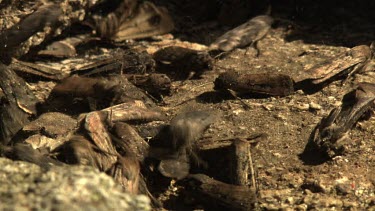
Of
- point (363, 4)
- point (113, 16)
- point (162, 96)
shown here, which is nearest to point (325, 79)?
point (162, 96)

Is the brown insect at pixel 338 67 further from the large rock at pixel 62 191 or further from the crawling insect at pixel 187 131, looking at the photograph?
the large rock at pixel 62 191

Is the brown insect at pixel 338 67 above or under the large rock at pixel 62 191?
under

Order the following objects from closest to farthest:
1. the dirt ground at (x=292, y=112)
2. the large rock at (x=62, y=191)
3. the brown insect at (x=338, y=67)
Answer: the large rock at (x=62, y=191) < the dirt ground at (x=292, y=112) < the brown insect at (x=338, y=67)

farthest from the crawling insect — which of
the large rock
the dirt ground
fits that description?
the large rock

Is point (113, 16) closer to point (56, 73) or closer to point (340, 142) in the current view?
point (56, 73)

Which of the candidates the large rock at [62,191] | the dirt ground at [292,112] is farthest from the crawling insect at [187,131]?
the large rock at [62,191]
